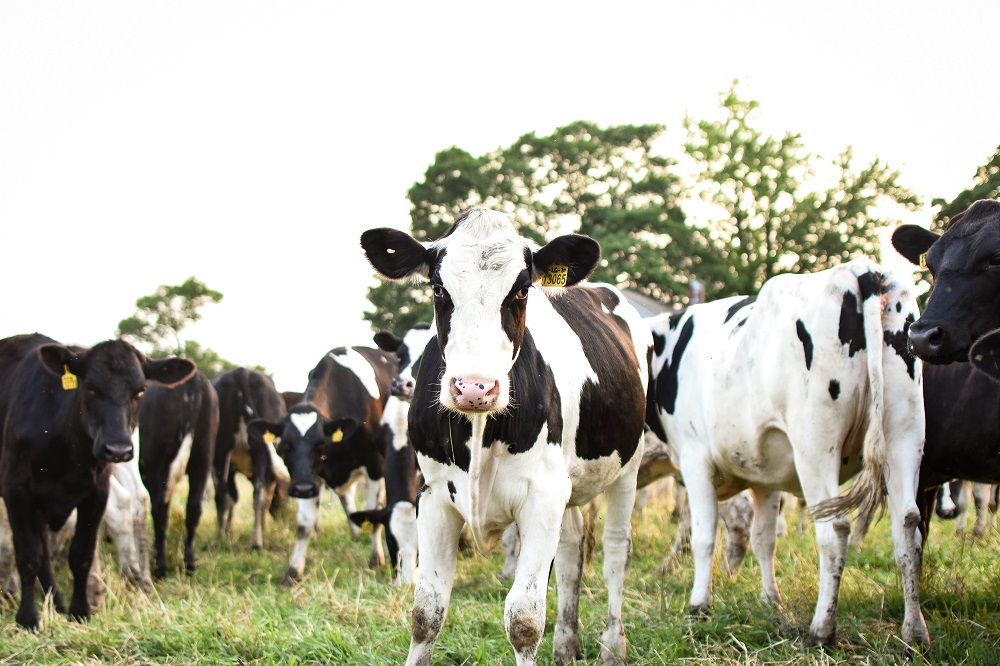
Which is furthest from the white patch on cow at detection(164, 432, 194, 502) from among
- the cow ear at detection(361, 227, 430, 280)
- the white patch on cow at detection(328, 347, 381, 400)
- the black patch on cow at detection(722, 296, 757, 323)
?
the cow ear at detection(361, 227, 430, 280)

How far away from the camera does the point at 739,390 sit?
5910 mm

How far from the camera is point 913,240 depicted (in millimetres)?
5676

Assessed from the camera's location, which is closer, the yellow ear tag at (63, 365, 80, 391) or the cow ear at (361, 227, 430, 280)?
the cow ear at (361, 227, 430, 280)

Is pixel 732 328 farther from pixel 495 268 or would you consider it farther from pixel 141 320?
pixel 141 320

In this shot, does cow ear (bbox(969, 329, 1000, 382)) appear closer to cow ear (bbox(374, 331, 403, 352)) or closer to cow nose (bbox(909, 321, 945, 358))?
cow nose (bbox(909, 321, 945, 358))

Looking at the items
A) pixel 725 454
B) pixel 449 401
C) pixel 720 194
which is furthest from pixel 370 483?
pixel 720 194

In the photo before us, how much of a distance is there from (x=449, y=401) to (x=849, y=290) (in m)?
2.54

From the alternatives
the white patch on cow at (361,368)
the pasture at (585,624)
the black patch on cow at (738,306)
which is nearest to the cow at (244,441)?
the white patch on cow at (361,368)

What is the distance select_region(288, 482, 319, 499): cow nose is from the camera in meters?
9.42

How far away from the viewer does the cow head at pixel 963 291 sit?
178 inches

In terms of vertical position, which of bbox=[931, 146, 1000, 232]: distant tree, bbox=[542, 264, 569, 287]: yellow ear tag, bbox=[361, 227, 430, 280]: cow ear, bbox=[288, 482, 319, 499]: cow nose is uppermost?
bbox=[931, 146, 1000, 232]: distant tree

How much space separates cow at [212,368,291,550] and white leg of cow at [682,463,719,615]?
22.1 feet

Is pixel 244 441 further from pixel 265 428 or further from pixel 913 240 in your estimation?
pixel 913 240

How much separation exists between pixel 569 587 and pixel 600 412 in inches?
39.4
